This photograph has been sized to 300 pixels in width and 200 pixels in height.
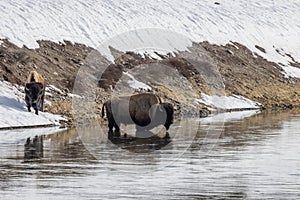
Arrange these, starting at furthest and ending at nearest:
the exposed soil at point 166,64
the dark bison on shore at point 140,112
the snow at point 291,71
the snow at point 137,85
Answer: the snow at point 291,71 → the snow at point 137,85 → the exposed soil at point 166,64 → the dark bison on shore at point 140,112

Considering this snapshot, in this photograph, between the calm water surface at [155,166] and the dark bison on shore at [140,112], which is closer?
the calm water surface at [155,166]

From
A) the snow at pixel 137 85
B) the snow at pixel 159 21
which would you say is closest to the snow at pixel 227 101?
the snow at pixel 137 85

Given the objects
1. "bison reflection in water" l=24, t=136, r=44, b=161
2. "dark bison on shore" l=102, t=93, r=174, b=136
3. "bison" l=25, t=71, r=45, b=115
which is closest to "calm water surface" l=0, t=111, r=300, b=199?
"bison reflection in water" l=24, t=136, r=44, b=161

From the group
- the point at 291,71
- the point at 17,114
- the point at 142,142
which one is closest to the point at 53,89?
the point at 17,114

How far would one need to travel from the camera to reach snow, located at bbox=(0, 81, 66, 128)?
3269 centimetres

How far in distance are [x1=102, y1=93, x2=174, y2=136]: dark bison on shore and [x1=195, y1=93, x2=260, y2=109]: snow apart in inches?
547

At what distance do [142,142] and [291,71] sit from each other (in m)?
34.7

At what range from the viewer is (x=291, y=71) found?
201 ft

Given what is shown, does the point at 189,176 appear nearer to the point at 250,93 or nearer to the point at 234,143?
the point at 234,143

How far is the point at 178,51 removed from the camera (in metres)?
56.3

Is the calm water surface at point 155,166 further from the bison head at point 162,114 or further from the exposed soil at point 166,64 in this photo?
the exposed soil at point 166,64

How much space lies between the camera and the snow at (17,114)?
3269 cm

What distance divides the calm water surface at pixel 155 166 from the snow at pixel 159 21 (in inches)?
746

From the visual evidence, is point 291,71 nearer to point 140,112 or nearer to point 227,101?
point 227,101
